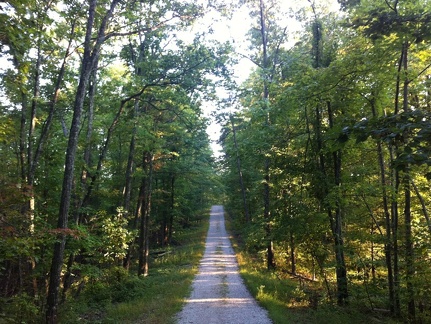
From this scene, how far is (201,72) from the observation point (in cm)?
1065

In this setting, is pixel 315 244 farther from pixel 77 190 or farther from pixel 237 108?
pixel 237 108

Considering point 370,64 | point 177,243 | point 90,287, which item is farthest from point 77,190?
point 177,243

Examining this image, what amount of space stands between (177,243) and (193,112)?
18.9 m

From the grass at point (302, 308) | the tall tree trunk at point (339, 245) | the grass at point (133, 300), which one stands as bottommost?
the grass at point (133, 300)

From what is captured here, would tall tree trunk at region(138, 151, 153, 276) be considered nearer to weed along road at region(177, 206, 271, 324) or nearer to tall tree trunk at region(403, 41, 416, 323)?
weed along road at region(177, 206, 271, 324)

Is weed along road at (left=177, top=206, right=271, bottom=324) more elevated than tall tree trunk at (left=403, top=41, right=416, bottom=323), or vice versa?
tall tree trunk at (left=403, top=41, right=416, bottom=323)

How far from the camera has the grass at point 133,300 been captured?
8.27 m

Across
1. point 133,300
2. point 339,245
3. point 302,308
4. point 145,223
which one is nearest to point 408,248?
point 339,245

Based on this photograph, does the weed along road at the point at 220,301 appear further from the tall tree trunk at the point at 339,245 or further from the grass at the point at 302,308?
the tall tree trunk at the point at 339,245

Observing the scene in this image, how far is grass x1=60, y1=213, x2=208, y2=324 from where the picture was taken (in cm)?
827

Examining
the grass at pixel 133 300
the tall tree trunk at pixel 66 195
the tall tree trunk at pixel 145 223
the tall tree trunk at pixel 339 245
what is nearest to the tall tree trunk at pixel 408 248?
the tall tree trunk at pixel 339 245

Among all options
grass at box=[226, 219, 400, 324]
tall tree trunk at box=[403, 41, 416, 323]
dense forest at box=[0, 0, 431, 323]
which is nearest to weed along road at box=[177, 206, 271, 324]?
grass at box=[226, 219, 400, 324]

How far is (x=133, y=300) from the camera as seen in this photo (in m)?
10.6

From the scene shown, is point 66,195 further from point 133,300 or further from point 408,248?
point 408,248
